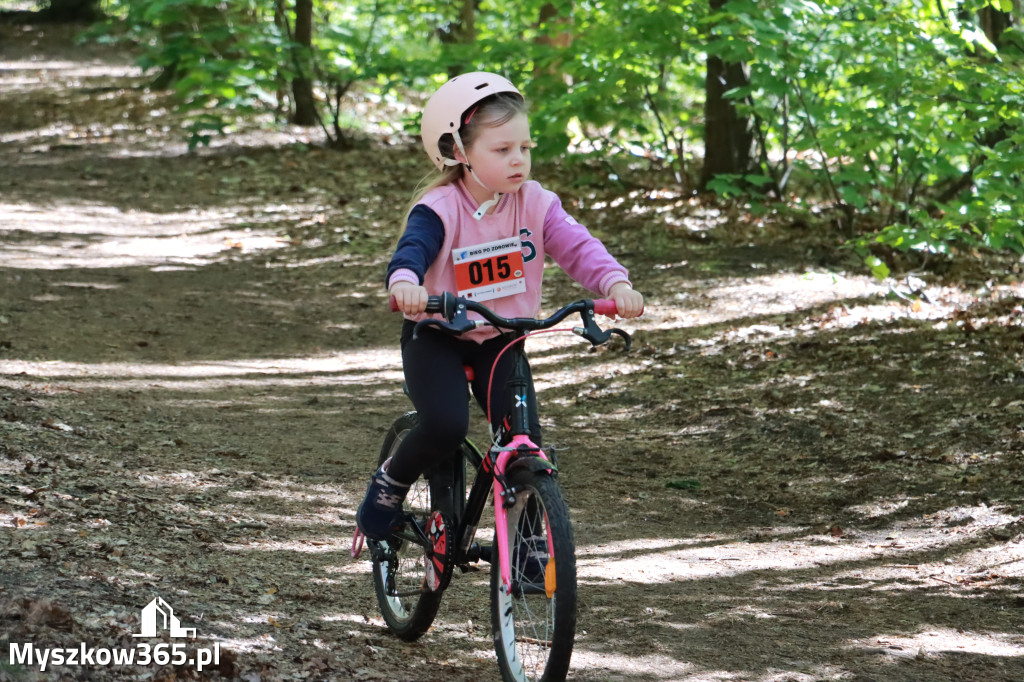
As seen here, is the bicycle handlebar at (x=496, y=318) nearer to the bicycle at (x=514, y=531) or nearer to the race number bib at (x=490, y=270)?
the bicycle at (x=514, y=531)

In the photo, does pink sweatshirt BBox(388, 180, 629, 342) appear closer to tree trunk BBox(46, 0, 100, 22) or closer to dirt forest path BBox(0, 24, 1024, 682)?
dirt forest path BBox(0, 24, 1024, 682)

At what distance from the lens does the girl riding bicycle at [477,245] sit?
123 inches

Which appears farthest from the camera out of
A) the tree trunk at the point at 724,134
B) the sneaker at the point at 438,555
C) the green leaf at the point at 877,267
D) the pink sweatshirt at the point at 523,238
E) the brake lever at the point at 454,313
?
the tree trunk at the point at 724,134

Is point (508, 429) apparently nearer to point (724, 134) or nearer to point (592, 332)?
point (592, 332)

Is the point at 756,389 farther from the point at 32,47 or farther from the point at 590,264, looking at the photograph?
the point at 32,47

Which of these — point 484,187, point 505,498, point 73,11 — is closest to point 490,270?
point 484,187

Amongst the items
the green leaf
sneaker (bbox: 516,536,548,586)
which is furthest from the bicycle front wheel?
the green leaf

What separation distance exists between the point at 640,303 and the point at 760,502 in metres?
2.89

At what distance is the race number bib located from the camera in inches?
125

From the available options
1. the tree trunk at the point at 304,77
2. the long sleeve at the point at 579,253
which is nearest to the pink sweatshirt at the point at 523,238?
the long sleeve at the point at 579,253

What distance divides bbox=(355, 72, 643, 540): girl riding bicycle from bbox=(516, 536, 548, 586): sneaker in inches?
13.1

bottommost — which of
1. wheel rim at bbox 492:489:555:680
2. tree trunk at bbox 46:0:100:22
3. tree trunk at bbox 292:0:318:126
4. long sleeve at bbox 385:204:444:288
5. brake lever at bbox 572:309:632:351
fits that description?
wheel rim at bbox 492:489:555:680

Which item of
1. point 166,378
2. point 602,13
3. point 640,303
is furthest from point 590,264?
point 602,13

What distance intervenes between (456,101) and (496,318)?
75 cm
